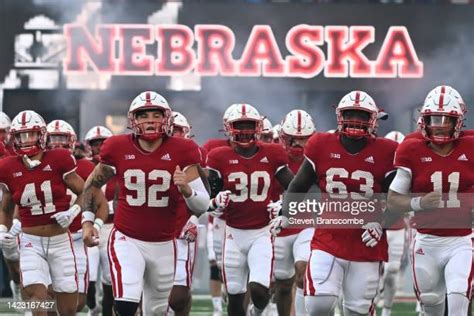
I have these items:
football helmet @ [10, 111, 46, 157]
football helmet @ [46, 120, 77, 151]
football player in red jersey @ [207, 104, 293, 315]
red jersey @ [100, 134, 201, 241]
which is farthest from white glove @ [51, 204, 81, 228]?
football helmet @ [46, 120, 77, 151]

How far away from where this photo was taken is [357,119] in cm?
845

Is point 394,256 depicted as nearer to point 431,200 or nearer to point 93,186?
point 431,200

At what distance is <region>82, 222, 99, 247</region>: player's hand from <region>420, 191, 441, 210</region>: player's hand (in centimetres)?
204

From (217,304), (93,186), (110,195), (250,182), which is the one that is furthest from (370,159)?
(217,304)

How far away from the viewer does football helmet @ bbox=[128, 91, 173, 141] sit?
8.51 m

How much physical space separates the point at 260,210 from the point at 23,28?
883 cm

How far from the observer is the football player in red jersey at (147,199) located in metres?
8.39

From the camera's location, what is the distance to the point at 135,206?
8.48 metres

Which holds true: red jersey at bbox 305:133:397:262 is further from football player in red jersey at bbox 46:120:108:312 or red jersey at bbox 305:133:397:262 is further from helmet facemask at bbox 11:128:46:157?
helmet facemask at bbox 11:128:46:157

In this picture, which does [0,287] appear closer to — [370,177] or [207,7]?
[207,7]

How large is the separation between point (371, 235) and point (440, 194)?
484 mm

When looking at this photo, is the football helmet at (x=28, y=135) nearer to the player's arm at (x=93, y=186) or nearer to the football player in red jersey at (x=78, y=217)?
the football player in red jersey at (x=78, y=217)

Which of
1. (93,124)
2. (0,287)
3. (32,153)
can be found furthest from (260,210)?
(93,124)

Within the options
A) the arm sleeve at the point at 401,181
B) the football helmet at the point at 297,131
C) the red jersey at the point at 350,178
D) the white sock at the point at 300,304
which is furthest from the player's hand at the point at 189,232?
the arm sleeve at the point at 401,181
